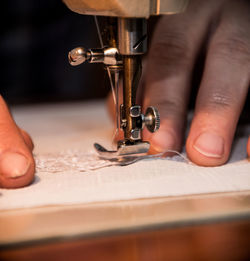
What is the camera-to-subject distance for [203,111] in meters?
0.73

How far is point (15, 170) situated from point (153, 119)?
0.75ft

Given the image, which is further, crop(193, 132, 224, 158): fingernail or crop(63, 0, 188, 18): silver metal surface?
crop(193, 132, 224, 158): fingernail

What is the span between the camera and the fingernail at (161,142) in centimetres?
71

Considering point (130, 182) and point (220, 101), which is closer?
point (130, 182)

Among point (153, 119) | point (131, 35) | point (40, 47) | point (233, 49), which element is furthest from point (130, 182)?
point (40, 47)

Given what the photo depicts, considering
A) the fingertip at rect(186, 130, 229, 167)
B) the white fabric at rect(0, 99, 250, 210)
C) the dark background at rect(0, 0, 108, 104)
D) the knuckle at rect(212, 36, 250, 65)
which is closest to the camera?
the white fabric at rect(0, 99, 250, 210)

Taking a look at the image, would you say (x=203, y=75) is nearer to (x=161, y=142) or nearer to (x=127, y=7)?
(x=161, y=142)

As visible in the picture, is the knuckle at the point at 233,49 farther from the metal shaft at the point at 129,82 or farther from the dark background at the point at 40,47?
the dark background at the point at 40,47

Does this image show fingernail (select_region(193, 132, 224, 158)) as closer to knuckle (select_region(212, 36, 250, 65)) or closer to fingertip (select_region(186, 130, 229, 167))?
fingertip (select_region(186, 130, 229, 167))

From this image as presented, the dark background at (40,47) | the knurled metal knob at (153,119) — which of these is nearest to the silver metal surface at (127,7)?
the knurled metal knob at (153,119)

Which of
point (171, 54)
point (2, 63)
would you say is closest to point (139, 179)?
point (171, 54)

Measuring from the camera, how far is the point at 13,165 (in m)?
0.56

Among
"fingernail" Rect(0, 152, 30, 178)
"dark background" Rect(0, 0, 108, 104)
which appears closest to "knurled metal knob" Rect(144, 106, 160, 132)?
"fingernail" Rect(0, 152, 30, 178)

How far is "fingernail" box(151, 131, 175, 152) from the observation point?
71 cm
